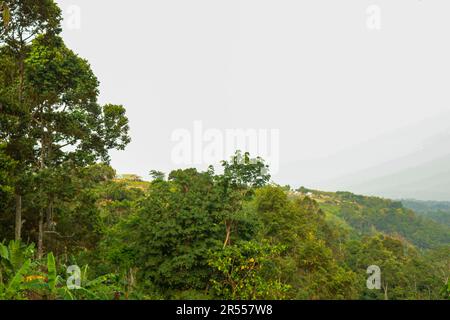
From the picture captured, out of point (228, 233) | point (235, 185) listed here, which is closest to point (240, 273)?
point (228, 233)

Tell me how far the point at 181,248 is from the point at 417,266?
67700 mm

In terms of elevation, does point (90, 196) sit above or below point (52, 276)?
above

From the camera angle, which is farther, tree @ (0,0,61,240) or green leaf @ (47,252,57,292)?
tree @ (0,0,61,240)

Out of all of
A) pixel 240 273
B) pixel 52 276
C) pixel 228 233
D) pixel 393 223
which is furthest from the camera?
pixel 393 223

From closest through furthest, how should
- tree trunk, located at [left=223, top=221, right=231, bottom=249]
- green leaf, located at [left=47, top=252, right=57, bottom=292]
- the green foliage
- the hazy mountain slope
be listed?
green leaf, located at [left=47, top=252, right=57, bottom=292] < the green foliage < tree trunk, located at [left=223, top=221, right=231, bottom=249] < the hazy mountain slope

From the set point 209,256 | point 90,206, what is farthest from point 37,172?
point 209,256

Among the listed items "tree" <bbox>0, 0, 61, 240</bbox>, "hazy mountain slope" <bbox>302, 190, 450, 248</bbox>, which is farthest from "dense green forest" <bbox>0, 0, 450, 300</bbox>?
"hazy mountain slope" <bbox>302, 190, 450, 248</bbox>

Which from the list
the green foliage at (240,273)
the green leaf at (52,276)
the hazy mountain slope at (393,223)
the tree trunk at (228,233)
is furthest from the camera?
the hazy mountain slope at (393,223)

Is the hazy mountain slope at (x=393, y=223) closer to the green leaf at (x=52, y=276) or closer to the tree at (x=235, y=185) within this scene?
the tree at (x=235, y=185)

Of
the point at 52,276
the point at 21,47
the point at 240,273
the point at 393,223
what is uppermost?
the point at 21,47

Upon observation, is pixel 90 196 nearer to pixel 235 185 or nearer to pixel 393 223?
pixel 235 185

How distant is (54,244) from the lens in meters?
17.3

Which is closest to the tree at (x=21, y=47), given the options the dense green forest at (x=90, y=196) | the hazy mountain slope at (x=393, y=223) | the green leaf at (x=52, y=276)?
the dense green forest at (x=90, y=196)

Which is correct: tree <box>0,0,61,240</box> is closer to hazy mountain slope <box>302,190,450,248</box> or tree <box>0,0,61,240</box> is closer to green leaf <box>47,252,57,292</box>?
green leaf <box>47,252,57,292</box>
